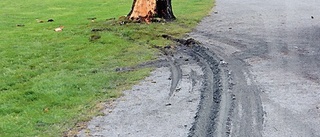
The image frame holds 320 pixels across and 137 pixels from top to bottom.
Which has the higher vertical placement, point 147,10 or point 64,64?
point 147,10

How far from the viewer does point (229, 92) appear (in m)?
6.50

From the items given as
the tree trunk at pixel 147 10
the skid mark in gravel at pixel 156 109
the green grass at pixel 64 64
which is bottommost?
the green grass at pixel 64 64

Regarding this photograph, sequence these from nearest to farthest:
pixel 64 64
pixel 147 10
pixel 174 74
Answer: pixel 174 74 → pixel 64 64 → pixel 147 10

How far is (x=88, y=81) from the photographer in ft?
23.9

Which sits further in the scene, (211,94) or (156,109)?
(211,94)

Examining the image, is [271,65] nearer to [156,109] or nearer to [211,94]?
[211,94]

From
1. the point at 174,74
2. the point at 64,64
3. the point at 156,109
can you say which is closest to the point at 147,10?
the point at 64,64

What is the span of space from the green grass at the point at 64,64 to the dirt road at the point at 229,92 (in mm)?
437

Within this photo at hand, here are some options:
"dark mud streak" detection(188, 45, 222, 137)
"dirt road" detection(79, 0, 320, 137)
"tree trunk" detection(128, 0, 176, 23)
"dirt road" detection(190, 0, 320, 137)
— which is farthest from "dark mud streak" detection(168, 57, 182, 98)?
"tree trunk" detection(128, 0, 176, 23)

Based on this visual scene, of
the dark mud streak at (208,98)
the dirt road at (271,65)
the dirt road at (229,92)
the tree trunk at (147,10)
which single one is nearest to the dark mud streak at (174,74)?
the dirt road at (229,92)

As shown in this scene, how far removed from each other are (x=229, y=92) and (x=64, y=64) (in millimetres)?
3254

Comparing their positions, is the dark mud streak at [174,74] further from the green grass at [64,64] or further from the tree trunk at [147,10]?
the tree trunk at [147,10]

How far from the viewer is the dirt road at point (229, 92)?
17.2ft

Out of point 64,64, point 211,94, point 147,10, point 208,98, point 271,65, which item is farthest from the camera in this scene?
point 147,10
